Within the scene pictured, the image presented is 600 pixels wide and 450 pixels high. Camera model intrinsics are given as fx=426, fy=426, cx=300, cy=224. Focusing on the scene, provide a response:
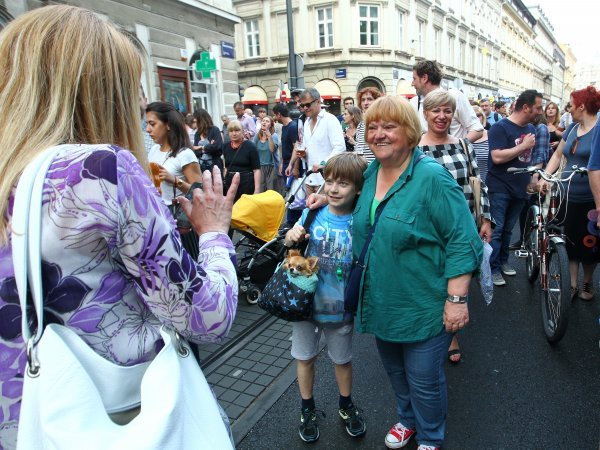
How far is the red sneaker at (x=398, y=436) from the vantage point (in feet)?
8.16

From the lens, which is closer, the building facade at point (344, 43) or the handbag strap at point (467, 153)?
the handbag strap at point (467, 153)

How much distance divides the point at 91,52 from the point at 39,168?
1.03ft

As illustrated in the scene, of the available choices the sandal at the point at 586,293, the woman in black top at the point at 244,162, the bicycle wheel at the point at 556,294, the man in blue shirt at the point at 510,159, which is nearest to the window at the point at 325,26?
the woman in black top at the point at 244,162

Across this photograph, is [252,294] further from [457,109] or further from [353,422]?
[457,109]

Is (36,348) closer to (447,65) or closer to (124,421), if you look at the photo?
(124,421)

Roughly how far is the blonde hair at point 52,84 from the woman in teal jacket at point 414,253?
1404 mm

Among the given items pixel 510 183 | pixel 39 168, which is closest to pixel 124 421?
pixel 39 168

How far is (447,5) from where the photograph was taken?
1398 inches

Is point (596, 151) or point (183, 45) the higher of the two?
point (183, 45)

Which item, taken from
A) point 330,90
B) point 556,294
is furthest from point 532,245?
point 330,90

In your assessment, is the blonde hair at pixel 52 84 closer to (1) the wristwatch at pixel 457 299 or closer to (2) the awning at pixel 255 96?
(1) the wristwatch at pixel 457 299

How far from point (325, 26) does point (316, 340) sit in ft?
91.3

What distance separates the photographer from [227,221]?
1323 mm

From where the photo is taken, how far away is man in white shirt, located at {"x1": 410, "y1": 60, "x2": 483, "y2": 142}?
13.1 ft
